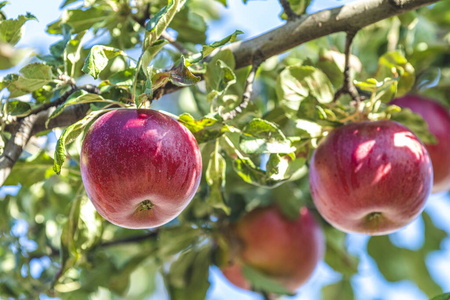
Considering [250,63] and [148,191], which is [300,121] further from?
[148,191]

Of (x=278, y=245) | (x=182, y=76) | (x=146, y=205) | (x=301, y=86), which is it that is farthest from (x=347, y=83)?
(x=278, y=245)

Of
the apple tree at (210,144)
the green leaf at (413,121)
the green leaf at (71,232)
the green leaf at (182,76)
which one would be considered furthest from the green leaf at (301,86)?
the green leaf at (71,232)

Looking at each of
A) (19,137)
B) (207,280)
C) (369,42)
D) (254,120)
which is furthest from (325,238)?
(19,137)

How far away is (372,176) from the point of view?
3.91 ft

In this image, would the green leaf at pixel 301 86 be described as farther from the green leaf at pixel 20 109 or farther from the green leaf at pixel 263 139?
the green leaf at pixel 20 109

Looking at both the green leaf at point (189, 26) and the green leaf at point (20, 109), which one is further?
the green leaf at point (189, 26)

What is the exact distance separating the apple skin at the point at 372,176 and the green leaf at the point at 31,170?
63 cm

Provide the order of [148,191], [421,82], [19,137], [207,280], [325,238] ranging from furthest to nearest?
1. [325,238]
2. [421,82]
3. [207,280]
4. [19,137]
5. [148,191]

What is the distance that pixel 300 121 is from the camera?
1276mm

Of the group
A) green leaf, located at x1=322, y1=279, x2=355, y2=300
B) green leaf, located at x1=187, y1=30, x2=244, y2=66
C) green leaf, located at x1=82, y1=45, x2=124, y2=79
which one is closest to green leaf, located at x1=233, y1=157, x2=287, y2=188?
green leaf, located at x1=187, y1=30, x2=244, y2=66

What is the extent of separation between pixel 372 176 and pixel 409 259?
1193 mm

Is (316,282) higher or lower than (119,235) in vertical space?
lower

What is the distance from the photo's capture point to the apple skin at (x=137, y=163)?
39.8 inches

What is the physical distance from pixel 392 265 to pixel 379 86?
114 centimetres
